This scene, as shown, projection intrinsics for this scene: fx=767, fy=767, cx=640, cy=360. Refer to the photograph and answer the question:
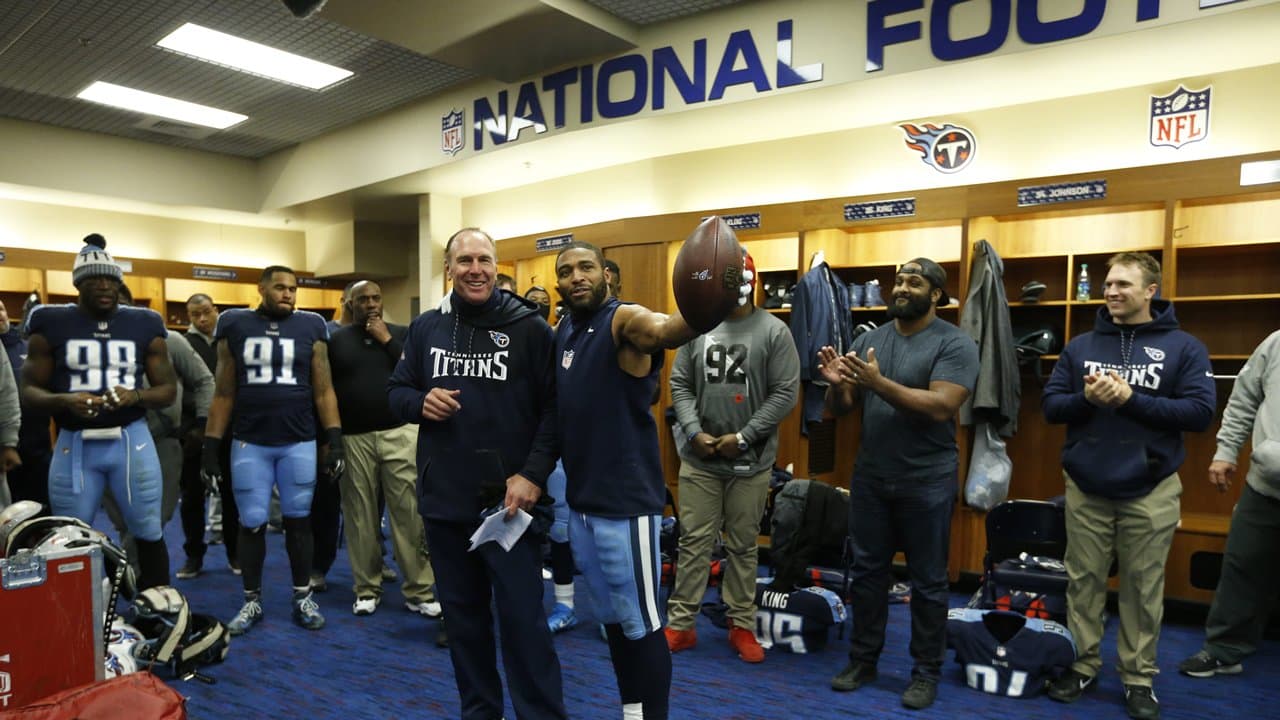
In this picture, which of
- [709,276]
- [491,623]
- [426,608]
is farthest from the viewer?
[426,608]

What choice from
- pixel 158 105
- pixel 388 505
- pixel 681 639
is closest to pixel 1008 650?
pixel 681 639

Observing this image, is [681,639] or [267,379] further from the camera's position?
[267,379]

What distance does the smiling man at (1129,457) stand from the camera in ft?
8.85

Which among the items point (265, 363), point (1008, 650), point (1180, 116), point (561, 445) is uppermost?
point (1180, 116)

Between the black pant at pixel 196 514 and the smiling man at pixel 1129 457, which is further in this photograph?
the black pant at pixel 196 514

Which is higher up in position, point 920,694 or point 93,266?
point 93,266

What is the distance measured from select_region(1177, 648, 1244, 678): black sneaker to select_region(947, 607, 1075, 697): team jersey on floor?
671 millimetres

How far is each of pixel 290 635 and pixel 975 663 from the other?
2.95 metres

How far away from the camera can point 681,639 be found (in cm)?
336

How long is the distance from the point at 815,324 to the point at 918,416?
7.17ft

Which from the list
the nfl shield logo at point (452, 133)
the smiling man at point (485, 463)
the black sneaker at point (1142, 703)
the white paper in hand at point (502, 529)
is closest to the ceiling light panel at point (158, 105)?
the nfl shield logo at point (452, 133)

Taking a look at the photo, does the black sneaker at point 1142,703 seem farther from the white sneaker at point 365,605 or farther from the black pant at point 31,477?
the black pant at point 31,477

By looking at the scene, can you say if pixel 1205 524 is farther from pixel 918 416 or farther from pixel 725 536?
pixel 725 536

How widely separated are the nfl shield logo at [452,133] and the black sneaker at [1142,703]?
5999mm
